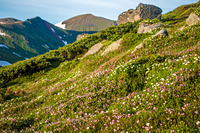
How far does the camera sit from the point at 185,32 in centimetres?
1395

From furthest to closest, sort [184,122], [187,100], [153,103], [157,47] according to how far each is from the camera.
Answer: [157,47] → [153,103] → [187,100] → [184,122]

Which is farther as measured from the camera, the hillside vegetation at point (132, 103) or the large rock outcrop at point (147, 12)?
the large rock outcrop at point (147, 12)

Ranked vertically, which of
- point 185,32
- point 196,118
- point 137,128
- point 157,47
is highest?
point 185,32

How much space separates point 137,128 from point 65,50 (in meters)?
32.6

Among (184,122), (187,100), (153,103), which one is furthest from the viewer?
(153,103)

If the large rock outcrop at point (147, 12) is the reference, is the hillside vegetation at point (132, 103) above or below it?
below

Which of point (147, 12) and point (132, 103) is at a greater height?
point (147, 12)

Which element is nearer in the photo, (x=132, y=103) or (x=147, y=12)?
(x=132, y=103)

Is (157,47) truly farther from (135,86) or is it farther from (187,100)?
(187,100)

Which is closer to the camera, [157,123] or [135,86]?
[157,123]

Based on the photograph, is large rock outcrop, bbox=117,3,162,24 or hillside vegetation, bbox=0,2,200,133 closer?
hillside vegetation, bbox=0,2,200,133

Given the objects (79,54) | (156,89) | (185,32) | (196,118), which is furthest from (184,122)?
(79,54)

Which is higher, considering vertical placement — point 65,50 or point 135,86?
point 65,50

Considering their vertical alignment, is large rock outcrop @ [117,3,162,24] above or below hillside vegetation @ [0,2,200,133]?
above
